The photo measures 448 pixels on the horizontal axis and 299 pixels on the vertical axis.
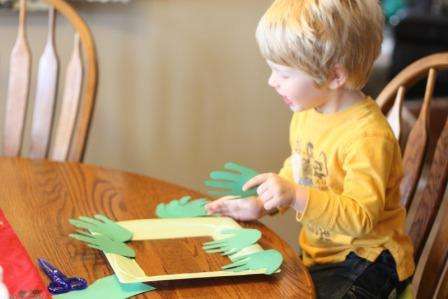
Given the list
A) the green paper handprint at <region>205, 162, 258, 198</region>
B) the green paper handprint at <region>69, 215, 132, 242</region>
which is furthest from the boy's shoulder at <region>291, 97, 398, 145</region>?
the green paper handprint at <region>69, 215, 132, 242</region>

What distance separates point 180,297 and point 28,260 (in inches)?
9.4

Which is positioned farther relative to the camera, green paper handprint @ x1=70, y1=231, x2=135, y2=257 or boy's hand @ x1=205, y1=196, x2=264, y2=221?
boy's hand @ x1=205, y1=196, x2=264, y2=221

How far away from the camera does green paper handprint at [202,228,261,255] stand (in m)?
1.21

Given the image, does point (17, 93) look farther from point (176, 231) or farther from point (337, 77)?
point (337, 77)

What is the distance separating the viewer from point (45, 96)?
1824 millimetres

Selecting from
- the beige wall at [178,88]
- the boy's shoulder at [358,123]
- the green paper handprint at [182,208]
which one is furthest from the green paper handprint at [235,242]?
the beige wall at [178,88]

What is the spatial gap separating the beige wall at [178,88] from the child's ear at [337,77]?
3.28ft

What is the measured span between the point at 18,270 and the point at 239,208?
423 millimetres

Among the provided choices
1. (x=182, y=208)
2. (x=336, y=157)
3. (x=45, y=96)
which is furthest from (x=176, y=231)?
(x=45, y=96)

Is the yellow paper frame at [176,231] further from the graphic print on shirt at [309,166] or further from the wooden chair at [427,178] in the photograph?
the wooden chair at [427,178]

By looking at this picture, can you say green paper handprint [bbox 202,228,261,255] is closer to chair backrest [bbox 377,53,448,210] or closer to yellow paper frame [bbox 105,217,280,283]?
yellow paper frame [bbox 105,217,280,283]

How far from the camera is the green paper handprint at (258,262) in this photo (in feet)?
3.72

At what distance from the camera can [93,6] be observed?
2.15 meters

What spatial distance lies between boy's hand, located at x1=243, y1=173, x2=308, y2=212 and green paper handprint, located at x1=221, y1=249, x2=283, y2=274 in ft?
0.25
